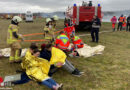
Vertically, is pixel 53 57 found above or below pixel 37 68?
above

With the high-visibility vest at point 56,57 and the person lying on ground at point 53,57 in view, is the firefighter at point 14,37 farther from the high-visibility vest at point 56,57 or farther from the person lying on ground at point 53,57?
the high-visibility vest at point 56,57

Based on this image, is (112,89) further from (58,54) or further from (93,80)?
(58,54)

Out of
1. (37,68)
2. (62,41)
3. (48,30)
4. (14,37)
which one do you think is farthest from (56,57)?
(48,30)

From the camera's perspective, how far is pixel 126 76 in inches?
162

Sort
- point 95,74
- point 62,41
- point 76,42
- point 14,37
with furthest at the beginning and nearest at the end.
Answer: point 76,42 < point 62,41 < point 14,37 < point 95,74

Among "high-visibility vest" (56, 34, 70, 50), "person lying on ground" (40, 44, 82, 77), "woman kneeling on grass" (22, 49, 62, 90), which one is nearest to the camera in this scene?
"woman kneeling on grass" (22, 49, 62, 90)

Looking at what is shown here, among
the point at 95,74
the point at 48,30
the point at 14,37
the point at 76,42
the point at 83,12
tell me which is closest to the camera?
the point at 95,74

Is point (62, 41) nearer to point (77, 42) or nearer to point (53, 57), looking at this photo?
point (53, 57)

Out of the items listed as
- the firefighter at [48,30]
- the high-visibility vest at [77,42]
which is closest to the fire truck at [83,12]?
the high-visibility vest at [77,42]

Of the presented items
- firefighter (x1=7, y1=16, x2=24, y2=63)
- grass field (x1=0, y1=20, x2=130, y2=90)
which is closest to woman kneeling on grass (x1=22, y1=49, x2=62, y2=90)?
grass field (x1=0, y1=20, x2=130, y2=90)

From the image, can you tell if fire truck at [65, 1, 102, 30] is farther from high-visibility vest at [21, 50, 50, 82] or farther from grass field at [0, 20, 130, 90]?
high-visibility vest at [21, 50, 50, 82]

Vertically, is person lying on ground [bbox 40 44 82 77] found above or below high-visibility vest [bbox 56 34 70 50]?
below

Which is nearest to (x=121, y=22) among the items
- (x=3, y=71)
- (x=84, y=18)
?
(x=84, y=18)

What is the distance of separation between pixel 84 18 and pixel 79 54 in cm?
693
